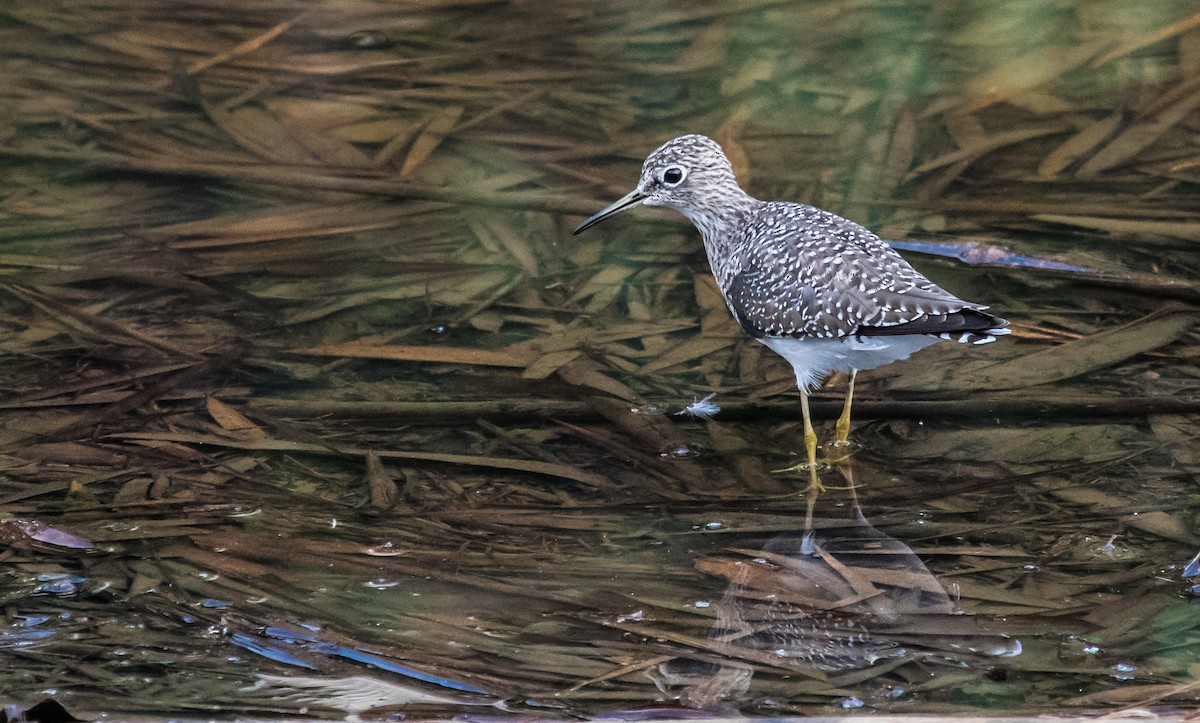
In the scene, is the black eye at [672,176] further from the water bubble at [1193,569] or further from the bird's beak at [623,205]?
the water bubble at [1193,569]

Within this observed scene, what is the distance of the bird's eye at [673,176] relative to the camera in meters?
6.53

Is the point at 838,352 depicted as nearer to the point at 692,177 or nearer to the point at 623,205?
the point at 692,177

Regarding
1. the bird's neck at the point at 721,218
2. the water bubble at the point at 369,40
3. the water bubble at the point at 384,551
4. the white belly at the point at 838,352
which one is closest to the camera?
the water bubble at the point at 384,551

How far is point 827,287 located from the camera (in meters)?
5.69

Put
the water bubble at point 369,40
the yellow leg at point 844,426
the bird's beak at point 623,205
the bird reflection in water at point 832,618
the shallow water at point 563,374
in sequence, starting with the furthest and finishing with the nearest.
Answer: the water bubble at point 369,40 → the bird's beak at point 623,205 → the yellow leg at point 844,426 → the shallow water at point 563,374 → the bird reflection in water at point 832,618

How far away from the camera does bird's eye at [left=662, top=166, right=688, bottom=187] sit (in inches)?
257

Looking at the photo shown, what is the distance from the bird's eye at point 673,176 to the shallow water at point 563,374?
2.28 ft

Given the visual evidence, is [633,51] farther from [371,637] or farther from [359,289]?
[371,637]

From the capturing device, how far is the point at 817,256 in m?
5.83

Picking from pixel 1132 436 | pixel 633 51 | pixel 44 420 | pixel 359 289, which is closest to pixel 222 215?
pixel 359 289

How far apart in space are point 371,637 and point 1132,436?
3345 millimetres

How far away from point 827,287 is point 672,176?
48.7 inches

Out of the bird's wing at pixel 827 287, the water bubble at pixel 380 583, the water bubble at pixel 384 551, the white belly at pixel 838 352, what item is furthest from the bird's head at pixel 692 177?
the water bubble at pixel 380 583

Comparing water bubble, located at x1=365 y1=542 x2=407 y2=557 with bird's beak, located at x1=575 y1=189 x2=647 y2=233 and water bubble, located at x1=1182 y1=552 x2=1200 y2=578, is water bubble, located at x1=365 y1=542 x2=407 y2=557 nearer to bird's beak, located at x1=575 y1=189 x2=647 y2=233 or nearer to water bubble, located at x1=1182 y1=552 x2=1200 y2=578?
bird's beak, located at x1=575 y1=189 x2=647 y2=233
